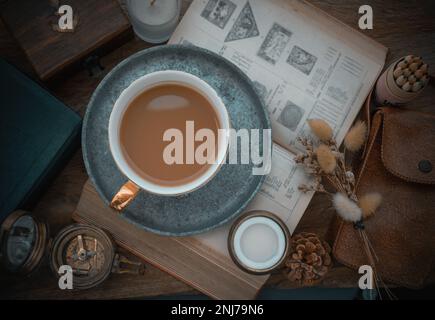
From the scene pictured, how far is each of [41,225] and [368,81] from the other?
2.75 feet

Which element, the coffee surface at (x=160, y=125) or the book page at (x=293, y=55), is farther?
the book page at (x=293, y=55)

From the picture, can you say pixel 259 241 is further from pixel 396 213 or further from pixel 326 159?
pixel 396 213

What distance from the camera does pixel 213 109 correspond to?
794 millimetres

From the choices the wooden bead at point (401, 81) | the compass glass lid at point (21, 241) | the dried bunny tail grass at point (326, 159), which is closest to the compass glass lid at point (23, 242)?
the compass glass lid at point (21, 241)

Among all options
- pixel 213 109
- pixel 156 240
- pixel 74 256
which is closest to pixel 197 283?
pixel 156 240

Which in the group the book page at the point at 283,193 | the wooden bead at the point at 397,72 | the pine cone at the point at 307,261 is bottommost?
the pine cone at the point at 307,261

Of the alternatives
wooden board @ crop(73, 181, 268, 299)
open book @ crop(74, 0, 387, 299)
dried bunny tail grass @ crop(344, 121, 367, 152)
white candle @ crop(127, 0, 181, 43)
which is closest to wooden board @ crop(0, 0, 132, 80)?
white candle @ crop(127, 0, 181, 43)

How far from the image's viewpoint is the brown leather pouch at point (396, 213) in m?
0.91

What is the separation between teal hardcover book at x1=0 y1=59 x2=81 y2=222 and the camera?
855 mm

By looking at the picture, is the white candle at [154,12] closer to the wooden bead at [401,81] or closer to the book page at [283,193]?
the book page at [283,193]

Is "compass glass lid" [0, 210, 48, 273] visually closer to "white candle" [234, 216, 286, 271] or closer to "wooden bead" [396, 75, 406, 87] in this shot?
"white candle" [234, 216, 286, 271]

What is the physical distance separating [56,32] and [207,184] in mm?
472

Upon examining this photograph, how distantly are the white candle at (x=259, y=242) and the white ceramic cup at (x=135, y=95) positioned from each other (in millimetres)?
185
